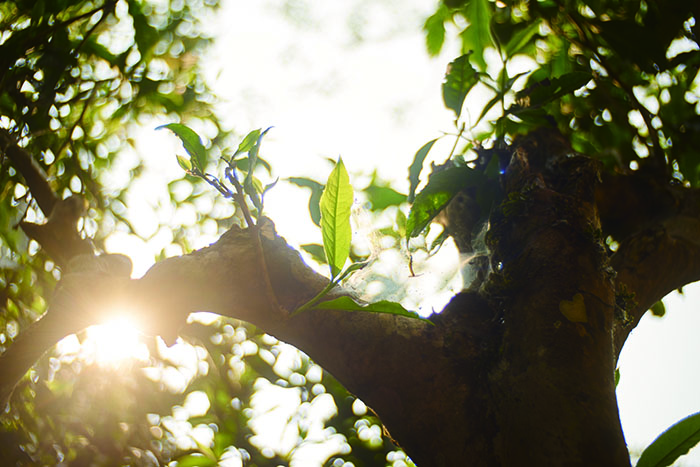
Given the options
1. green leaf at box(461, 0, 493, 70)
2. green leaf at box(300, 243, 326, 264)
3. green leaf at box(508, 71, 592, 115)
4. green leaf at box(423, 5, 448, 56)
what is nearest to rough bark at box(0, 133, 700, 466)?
green leaf at box(508, 71, 592, 115)

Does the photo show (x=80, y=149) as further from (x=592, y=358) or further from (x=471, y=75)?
(x=592, y=358)

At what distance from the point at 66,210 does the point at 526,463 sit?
44.6 inches

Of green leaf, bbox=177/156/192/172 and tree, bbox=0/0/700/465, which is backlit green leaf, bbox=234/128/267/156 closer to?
tree, bbox=0/0/700/465

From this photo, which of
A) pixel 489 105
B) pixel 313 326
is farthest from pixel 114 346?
pixel 489 105

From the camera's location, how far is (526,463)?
572mm

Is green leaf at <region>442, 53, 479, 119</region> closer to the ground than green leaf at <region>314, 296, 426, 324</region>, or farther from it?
farther from it

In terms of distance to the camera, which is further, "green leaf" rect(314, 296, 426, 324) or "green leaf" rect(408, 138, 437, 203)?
"green leaf" rect(408, 138, 437, 203)

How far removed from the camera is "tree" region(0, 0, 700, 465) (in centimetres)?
66

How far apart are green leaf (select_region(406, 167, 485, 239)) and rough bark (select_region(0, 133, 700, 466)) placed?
0.30 feet

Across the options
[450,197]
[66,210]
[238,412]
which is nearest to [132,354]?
[238,412]

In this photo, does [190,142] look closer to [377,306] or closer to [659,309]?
[377,306]

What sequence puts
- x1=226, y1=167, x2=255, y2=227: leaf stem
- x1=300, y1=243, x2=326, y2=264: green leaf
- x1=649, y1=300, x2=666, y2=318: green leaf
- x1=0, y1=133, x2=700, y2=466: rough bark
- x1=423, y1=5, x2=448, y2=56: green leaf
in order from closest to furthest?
1. x1=0, y1=133, x2=700, y2=466: rough bark
2. x1=226, y1=167, x2=255, y2=227: leaf stem
3. x1=300, y1=243, x2=326, y2=264: green leaf
4. x1=423, y1=5, x2=448, y2=56: green leaf
5. x1=649, y1=300, x2=666, y2=318: green leaf

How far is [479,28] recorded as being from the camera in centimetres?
117

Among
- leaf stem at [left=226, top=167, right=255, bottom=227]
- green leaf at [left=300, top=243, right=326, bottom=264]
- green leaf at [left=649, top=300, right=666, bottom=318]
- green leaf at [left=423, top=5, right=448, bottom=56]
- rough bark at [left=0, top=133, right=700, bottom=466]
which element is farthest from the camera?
green leaf at [left=649, top=300, right=666, bottom=318]
